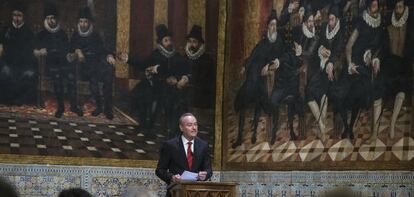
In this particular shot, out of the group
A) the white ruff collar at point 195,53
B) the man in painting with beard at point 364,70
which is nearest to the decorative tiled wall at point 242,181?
the man in painting with beard at point 364,70

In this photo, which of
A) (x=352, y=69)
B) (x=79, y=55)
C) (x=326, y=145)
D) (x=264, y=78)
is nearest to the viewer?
(x=352, y=69)

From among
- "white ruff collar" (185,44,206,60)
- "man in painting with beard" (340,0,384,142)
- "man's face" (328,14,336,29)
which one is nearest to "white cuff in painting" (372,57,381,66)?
"man in painting with beard" (340,0,384,142)

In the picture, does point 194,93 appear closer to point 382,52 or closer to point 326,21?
point 326,21

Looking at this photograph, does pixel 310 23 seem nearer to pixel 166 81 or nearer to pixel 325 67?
pixel 325 67

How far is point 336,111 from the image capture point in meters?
13.3

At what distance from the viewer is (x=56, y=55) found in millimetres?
14172

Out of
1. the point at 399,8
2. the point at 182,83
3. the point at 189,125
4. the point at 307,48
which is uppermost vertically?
the point at 399,8

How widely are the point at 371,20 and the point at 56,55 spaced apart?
590cm

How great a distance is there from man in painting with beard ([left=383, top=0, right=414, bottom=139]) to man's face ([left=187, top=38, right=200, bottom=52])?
4.40m

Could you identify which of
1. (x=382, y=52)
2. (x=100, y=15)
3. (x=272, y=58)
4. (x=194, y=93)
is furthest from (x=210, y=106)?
(x=382, y=52)

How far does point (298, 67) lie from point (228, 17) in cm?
232

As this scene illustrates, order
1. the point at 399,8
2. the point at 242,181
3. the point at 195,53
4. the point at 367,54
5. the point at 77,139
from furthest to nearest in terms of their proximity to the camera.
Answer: the point at 195,53 < the point at 242,181 < the point at 77,139 < the point at 367,54 < the point at 399,8

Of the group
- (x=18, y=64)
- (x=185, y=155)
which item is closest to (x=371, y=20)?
(x=185, y=155)

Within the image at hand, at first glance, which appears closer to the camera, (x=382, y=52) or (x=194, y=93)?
(x=382, y=52)
